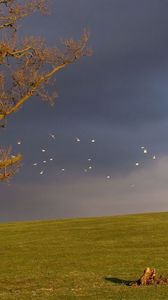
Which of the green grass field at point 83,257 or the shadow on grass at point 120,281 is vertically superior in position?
the green grass field at point 83,257

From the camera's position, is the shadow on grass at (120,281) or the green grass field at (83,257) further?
the shadow on grass at (120,281)

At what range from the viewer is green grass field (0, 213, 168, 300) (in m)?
25.7

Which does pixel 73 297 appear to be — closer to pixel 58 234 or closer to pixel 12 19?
pixel 12 19

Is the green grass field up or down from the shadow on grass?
up

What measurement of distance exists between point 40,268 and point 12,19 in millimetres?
14444

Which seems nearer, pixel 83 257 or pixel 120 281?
pixel 120 281

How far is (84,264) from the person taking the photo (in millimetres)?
36625

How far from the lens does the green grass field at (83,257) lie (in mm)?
25688

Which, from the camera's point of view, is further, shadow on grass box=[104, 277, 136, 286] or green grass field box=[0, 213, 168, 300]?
shadow on grass box=[104, 277, 136, 286]

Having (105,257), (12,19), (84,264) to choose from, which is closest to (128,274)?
(84,264)

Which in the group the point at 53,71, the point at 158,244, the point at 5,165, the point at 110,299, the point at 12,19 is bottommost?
the point at 110,299

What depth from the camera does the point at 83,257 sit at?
40.2 m

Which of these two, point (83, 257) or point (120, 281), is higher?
point (83, 257)

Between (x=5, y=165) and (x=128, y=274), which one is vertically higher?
(x=5, y=165)
